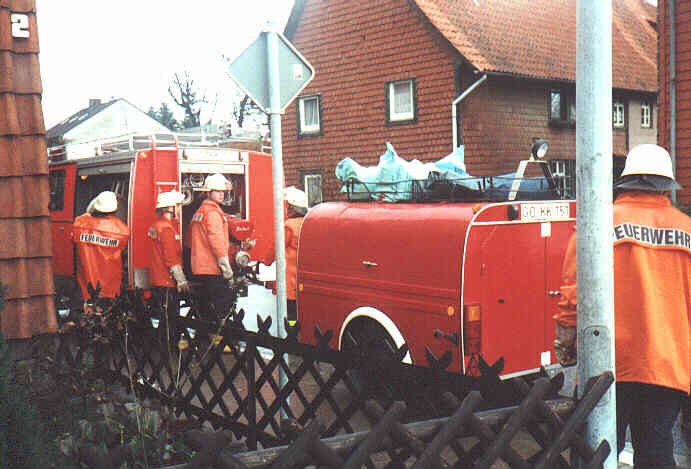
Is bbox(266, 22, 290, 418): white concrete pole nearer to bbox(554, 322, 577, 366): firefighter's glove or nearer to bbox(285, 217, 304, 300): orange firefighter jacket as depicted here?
bbox(554, 322, 577, 366): firefighter's glove

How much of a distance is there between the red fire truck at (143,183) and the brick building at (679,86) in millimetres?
7279

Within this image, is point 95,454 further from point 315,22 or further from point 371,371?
point 315,22

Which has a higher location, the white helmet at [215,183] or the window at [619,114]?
the window at [619,114]

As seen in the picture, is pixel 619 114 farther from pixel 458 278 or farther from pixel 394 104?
pixel 458 278

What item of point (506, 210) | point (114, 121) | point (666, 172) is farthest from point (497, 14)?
point (114, 121)

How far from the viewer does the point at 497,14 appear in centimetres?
2589

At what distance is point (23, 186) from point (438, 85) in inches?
784

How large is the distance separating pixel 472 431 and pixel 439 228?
11.3 feet

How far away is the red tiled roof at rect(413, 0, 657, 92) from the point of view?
23.2m

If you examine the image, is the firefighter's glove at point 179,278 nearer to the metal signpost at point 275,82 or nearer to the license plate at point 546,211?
the metal signpost at point 275,82

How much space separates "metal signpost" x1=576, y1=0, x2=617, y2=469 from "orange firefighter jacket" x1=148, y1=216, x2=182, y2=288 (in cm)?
678

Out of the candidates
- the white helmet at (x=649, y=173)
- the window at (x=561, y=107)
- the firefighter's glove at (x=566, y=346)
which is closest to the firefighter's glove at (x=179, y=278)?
the firefighter's glove at (x=566, y=346)

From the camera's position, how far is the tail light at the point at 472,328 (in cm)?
588

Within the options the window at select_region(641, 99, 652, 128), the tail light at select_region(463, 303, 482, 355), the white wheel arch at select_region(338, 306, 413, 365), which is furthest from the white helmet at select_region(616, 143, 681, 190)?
the window at select_region(641, 99, 652, 128)
